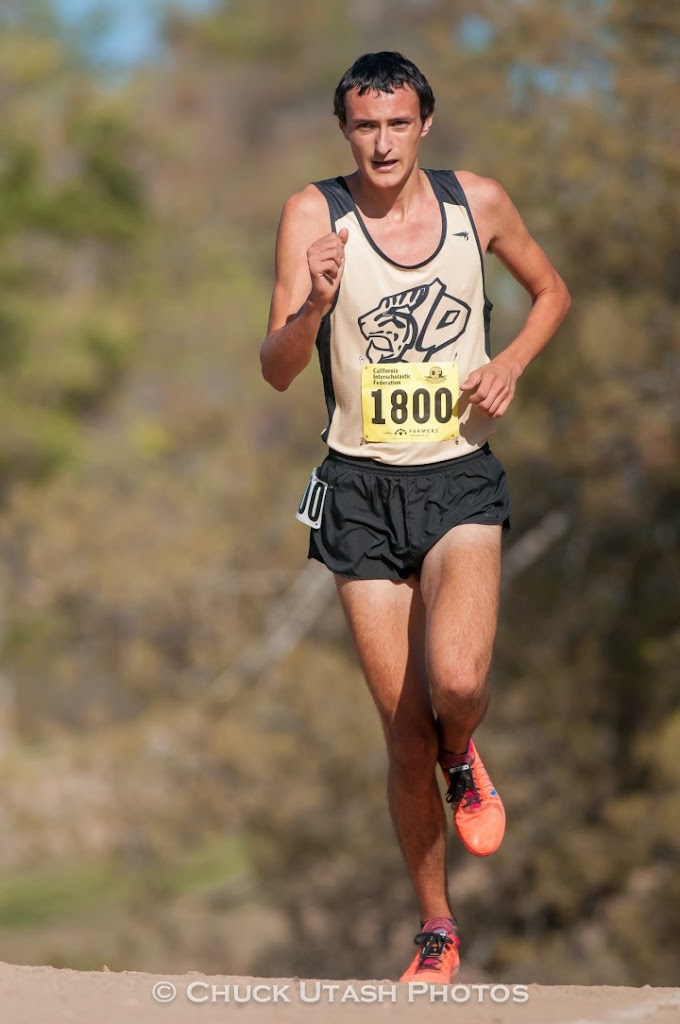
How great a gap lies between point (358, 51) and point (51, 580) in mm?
25960

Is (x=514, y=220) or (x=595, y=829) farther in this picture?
(x=595, y=829)

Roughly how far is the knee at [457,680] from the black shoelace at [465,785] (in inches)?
12.2

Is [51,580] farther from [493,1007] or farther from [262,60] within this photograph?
[262,60]

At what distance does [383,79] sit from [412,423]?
0.99 m

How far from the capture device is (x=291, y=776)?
1386cm

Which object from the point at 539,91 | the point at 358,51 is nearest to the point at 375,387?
the point at 539,91

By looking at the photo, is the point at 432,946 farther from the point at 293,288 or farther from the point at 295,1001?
the point at 293,288

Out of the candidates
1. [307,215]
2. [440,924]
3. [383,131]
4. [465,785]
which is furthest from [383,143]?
[440,924]

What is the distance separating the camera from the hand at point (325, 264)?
4027 millimetres

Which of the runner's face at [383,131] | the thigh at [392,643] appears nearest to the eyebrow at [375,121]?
the runner's face at [383,131]

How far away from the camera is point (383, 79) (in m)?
4.34

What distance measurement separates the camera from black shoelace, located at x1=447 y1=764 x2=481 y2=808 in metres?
4.55

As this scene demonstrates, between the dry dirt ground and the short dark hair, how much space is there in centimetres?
249

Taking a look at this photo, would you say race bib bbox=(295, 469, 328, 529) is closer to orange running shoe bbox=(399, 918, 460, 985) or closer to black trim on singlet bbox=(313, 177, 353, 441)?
black trim on singlet bbox=(313, 177, 353, 441)
